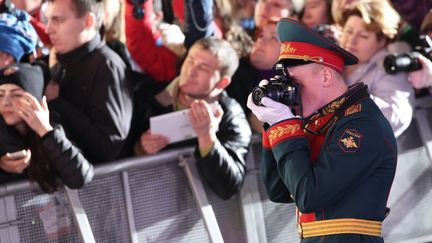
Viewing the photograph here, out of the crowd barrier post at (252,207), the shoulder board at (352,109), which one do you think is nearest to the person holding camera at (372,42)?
the crowd barrier post at (252,207)

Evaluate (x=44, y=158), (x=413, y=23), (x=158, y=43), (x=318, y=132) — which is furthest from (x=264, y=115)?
(x=413, y=23)

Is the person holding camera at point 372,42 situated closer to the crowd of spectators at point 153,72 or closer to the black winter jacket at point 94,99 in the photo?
the crowd of spectators at point 153,72

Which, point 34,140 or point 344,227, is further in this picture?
point 34,140

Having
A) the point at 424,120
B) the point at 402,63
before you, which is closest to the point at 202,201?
the point at 402,63

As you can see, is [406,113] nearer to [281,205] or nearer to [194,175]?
[281,205]

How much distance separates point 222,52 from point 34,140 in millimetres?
1266

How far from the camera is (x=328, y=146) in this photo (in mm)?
3438

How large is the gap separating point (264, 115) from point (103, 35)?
6.80 ft

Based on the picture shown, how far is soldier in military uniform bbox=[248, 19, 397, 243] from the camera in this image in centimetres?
337

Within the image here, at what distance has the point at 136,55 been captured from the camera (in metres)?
5.47

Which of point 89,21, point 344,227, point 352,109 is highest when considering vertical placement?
point 352,109

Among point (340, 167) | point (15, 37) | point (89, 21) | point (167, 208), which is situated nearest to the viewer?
point (340, 167)

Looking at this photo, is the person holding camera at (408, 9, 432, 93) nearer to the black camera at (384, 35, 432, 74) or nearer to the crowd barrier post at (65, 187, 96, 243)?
the black camera at (384, 35, 432, 74)

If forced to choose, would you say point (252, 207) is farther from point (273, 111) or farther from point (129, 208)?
point (273, 111)
